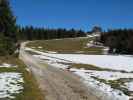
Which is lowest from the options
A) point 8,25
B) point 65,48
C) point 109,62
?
point 109,62

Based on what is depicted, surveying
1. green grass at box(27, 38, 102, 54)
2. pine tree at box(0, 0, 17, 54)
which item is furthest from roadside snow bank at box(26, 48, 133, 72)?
green grass at box(27, 38, 102, 54)

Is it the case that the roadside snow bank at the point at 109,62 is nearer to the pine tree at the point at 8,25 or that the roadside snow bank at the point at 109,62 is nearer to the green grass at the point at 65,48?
the pine tree at the point at 8,25

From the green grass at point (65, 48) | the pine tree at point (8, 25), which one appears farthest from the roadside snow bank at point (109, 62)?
the green grass at point (65, 48)

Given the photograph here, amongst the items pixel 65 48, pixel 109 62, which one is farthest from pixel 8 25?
pixel 65 48

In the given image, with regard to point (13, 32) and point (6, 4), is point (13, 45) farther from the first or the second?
point (6, 4)

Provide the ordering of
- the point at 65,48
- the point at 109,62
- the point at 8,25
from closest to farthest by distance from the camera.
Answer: the point at 8,25 → the point at 109,62 → the point at 65,48

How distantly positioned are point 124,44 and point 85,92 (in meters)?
79.6

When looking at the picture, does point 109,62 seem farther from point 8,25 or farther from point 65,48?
point 65,48

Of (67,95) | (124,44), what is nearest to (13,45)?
(67,95)

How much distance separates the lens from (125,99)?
560 inches

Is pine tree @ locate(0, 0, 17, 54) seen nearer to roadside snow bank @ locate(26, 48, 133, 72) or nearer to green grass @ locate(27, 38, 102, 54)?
roadside snow bank @ locate(26, 48, 133, 72)

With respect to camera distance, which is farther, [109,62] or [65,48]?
[65,48]

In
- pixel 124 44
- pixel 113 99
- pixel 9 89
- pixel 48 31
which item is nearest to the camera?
pixel 113 99

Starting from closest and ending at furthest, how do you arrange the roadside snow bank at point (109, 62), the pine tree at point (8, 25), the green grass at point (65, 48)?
the roadside snow bank at point (109, 62) < the pine tree at point (8, 25) < the green grass at point (65, 48)
